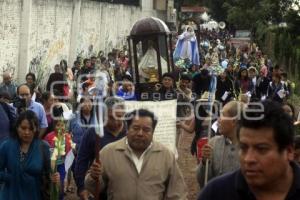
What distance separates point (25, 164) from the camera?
20.6 feet

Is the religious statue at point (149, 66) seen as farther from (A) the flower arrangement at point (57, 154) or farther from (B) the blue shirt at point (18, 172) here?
(B) the blue shirt at point (18, 172)

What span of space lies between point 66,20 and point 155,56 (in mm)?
11076

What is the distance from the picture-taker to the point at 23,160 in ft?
20.6

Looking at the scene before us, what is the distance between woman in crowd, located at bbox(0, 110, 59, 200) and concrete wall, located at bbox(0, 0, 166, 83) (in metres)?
12.0

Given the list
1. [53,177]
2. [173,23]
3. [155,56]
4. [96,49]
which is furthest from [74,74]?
[173,23]

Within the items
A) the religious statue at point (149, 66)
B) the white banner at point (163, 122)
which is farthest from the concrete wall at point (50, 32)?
the white banner at point (163, 122)

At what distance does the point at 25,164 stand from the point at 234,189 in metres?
3.52

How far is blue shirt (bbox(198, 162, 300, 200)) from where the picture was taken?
3.03 meters

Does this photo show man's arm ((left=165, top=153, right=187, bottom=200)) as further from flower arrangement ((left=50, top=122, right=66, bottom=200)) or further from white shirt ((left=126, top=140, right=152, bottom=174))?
flower arrangement ((left=50, top=122, right=66, bottom=200))

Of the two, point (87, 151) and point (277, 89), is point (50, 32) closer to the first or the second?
A: point (277, 89)

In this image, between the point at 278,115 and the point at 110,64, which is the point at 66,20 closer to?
the point at 110,64

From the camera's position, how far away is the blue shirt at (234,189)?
3029 mm

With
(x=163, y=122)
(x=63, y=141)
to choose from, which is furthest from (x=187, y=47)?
(x=63, y=141)

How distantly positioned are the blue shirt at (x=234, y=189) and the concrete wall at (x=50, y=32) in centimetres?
1549
